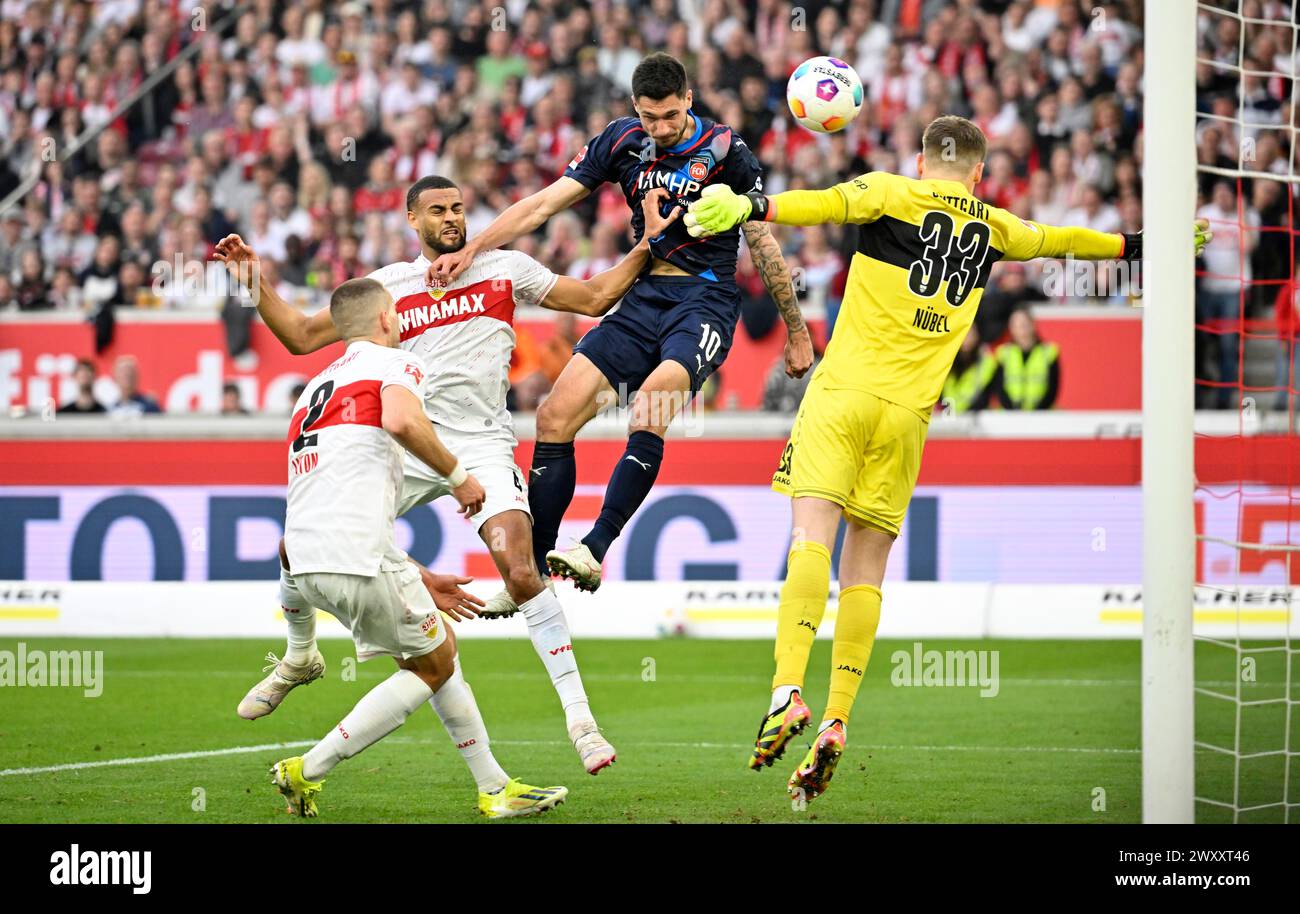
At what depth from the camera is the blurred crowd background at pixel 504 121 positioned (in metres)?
16.6

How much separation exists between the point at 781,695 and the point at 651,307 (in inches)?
96.9

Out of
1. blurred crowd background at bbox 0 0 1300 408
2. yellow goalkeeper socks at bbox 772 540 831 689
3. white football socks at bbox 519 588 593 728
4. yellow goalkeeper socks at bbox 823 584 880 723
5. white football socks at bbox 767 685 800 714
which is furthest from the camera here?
blurred crowd background at bbox 0 0 1300 408

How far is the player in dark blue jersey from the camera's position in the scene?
319 inches

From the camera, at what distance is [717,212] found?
255 inches

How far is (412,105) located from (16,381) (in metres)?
5.42

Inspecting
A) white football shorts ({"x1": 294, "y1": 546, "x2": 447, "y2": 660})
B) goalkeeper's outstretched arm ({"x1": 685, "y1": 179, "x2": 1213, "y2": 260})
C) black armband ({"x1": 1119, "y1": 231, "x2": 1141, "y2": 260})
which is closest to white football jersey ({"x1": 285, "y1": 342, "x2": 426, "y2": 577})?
white football shorts ({"x1": 294, "y1": 546, "x2": 447, "y2": 660})

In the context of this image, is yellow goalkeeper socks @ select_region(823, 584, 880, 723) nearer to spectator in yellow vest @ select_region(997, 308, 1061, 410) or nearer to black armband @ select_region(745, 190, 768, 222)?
black armband @ select_region(745, 190, 768, 222)

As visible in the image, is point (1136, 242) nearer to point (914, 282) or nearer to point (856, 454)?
point (914, 282)

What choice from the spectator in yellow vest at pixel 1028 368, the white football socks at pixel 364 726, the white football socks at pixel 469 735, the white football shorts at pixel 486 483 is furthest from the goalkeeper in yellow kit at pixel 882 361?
the spectator in yellow vest at pixel 1028 368

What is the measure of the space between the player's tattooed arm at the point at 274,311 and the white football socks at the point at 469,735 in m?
1.74

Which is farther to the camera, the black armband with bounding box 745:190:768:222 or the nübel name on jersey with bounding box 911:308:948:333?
the nübel name on jersey with bounding box 911:308:948:333

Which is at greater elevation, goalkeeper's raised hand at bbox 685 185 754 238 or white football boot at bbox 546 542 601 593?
goalkeeper's raised hand at bbox 685 185 754 238
